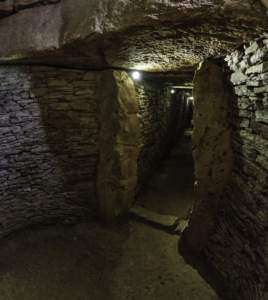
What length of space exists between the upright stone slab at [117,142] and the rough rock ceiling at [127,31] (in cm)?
49

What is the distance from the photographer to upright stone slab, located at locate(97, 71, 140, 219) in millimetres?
4020

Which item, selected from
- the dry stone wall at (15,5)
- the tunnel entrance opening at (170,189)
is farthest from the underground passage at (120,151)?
the tunnel entrance opening at (170,189)

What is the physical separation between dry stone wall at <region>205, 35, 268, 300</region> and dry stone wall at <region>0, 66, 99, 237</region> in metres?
2.37

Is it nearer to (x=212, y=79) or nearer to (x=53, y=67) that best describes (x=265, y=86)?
(x=212, y=79)

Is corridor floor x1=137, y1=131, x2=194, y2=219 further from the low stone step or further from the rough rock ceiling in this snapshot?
the rough rock ceiling

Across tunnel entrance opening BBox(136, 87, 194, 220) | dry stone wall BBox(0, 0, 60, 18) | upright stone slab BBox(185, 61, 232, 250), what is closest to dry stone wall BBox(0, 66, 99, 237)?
dry stone wall BBox(0, 0, 60, 18)

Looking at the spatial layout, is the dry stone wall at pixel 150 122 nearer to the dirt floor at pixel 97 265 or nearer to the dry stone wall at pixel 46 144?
the dry stone wall at pixel 46 144

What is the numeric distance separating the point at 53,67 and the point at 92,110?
35.8 inches

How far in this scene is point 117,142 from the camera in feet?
13.8

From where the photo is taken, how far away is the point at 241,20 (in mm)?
1874

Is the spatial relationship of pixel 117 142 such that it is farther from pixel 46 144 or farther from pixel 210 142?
pixel 210 142

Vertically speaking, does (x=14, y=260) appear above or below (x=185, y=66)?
below

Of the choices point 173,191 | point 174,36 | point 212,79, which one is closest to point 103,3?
point 174,36

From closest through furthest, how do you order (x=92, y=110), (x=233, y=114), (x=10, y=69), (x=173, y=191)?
1. (x=233, y=114)
2. (x=10, y=69)
3. (x=92, y=110)
4. (x=173, y=191)
